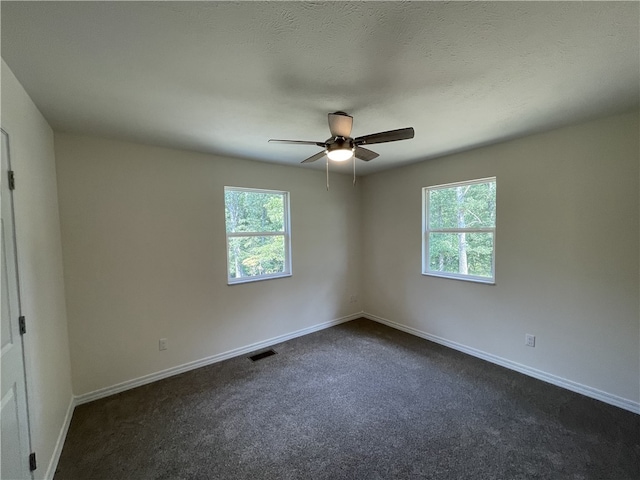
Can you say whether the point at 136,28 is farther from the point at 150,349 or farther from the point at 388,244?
the point at 388,244

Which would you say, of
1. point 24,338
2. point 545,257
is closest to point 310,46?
point 24,338

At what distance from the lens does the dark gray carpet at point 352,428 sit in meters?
1.73

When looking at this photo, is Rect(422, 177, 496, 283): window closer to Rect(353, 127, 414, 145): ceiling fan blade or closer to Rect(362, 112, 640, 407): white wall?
Rect(362, 112, 640, 407): white wall

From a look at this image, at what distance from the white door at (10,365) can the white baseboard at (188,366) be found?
1.19 m

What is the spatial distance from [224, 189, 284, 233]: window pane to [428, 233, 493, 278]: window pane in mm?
2128

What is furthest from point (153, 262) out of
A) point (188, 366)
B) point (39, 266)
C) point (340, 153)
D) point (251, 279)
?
point (340, 153)

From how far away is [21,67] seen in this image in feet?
4.75

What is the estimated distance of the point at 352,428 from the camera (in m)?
2.08

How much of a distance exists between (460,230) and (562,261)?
40.5 inches

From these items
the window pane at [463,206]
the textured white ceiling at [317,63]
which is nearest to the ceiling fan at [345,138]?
the textured white ceiling at [317,63]

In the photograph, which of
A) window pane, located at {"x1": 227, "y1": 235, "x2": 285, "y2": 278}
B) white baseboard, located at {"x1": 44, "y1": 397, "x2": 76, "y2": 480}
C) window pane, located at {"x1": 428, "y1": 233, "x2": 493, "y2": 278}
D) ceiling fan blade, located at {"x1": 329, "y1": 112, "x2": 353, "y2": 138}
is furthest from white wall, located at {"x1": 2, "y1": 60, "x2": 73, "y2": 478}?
window pane, located at {"x1": 428, "y1": 233, "x2": 493, "y2": 278}

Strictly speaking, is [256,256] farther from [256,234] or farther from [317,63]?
[317,63]

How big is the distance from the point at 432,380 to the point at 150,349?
9.45 ft

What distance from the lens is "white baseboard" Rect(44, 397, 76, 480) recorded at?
1.67 metres
